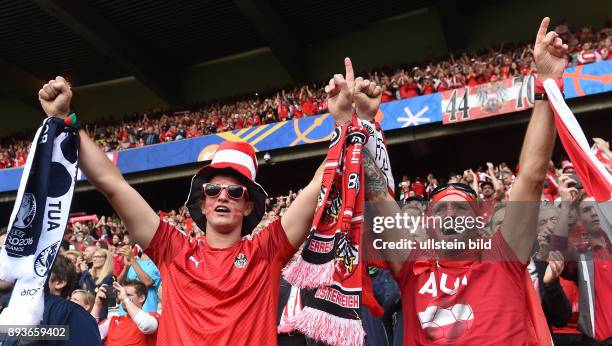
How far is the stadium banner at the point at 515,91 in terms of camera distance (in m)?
10.8

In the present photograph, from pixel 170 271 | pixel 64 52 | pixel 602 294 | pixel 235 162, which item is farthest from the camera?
pixel 64 52

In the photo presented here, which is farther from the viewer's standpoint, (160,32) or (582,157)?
(160,32)

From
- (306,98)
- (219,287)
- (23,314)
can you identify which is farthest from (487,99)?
(23,314)

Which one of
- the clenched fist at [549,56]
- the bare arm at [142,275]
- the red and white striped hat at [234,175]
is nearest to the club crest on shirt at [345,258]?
the red and white striped hat at [234,175]

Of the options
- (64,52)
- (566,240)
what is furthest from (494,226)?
(64,52)

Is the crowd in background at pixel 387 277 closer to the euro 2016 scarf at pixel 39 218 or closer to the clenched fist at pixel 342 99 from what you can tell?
the euro 2016 scarf at pixel 39 218

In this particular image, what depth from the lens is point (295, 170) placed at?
16344mm

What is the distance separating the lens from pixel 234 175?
2.64m

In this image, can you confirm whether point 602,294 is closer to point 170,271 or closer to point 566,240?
point 566,240

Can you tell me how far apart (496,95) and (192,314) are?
9958mm

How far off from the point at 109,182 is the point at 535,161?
5.55ft

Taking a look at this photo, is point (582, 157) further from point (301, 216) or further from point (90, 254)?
point (90, 254)

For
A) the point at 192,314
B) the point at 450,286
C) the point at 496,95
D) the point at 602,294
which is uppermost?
the point at 496,95

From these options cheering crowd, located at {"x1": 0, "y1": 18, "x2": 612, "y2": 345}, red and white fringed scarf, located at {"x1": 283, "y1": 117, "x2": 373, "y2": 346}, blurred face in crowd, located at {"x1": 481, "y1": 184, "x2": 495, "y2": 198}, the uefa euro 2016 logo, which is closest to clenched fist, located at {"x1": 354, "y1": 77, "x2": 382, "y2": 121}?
cheering crowd, located at {"x1": 0, "y1": 18, "x2": 612, "y2": 345}
